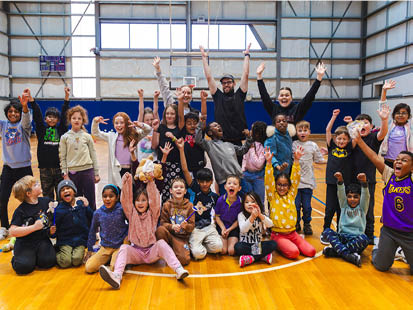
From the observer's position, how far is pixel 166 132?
427cm

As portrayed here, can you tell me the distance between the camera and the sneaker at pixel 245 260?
11.9 ft

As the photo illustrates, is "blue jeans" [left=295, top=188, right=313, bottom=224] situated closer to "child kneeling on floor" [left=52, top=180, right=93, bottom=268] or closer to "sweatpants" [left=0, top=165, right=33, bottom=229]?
"child kneeling on floor" [left=52, top=180, right=93, bottom=268]

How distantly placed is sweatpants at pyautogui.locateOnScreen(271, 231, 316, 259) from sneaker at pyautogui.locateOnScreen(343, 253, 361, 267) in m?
0.36

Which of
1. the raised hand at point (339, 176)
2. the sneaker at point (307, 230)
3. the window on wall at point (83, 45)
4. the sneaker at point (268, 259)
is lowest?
the sneaker at point (268, 259)

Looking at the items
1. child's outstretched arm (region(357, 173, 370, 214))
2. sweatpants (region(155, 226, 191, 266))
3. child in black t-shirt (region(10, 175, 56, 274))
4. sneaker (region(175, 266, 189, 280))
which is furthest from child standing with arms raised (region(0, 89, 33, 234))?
child's outstretched arm (region(357, 173, 370, 214))

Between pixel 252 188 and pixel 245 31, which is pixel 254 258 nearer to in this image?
pixel 252 188

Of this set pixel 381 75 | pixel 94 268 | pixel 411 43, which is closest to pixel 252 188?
pixel 94 268

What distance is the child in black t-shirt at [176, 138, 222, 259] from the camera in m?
3.92

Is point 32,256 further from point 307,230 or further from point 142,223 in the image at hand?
point 307,230

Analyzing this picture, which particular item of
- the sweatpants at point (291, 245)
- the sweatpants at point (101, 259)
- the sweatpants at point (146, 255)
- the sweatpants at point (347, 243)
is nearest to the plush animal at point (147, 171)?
Answer: the sweatpants at point (146, 255)

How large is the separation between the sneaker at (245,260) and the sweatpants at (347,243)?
973 millimetres

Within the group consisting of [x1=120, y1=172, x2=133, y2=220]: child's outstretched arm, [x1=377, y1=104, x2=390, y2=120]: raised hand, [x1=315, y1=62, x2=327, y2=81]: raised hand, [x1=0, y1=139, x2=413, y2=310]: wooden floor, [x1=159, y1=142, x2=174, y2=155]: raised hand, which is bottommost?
[x1=0, y1=139, x2=413, y2=310]: wooden floor

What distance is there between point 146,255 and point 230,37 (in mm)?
15782

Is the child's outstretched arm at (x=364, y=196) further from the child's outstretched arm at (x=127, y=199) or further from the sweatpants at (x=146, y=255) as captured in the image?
the child's outstretched arm at (x=127, y=199)
